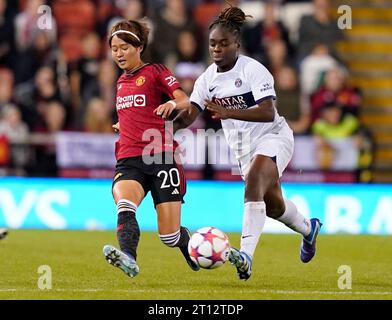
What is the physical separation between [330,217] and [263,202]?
696cm

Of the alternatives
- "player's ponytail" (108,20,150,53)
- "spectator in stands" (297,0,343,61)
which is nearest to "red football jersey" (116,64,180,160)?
"player's ponytail" (108,20,150,53)

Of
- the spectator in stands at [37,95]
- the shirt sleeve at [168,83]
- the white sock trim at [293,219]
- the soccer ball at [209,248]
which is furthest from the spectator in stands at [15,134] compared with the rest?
the soccer ball at [209,248]

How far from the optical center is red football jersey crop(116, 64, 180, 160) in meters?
9.09

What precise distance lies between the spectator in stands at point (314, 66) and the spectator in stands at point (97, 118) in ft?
11.1

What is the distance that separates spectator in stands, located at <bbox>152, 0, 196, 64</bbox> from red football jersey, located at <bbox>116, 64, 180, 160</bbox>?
8589mm

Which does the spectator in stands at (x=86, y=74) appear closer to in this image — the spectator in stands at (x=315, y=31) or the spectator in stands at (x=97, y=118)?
the spectator in stands at (x=97, y=118)

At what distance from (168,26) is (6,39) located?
2.64m

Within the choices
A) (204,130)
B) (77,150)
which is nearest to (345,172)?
(204,130)

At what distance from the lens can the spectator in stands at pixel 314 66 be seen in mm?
18094

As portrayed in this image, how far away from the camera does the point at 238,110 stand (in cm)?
877
